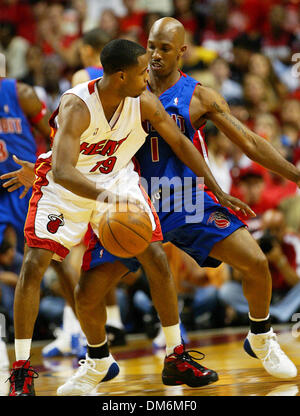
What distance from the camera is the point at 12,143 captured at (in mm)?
5211

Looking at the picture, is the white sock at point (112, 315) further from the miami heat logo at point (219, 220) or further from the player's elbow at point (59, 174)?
the player's elbow at point (59, 174)

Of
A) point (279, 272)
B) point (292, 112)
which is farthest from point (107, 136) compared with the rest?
point (292, 112)

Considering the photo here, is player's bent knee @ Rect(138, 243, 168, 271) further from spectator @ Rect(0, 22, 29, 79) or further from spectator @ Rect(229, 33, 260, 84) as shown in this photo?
spectator @ Rect(0, 22, 29, 79)

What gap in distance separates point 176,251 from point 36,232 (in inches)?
109

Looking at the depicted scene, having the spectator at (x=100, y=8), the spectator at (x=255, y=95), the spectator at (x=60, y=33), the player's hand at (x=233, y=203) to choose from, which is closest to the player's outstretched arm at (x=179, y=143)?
the player's hand at (x=233, y=203)

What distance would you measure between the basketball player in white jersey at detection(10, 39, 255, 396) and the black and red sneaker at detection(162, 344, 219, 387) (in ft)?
0.63

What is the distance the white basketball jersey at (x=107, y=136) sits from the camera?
3.69 m

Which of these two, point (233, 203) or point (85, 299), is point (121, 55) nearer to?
point (233, 203)

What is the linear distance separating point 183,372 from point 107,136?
4.44ft

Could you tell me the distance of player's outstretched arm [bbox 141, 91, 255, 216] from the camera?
3.84m

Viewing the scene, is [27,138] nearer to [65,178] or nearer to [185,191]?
[185,191]

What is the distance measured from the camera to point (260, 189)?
7180 millimetres
